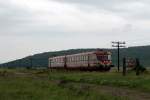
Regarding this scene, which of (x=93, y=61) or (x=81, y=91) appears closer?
(x=81, y=91)

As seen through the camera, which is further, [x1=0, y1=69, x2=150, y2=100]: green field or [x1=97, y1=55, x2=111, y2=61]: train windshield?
[x1=97, y1=55, x2=111, y2=61]: train windshield

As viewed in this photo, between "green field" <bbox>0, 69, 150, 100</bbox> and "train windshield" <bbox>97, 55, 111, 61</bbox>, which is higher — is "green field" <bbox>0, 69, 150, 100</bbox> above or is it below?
below

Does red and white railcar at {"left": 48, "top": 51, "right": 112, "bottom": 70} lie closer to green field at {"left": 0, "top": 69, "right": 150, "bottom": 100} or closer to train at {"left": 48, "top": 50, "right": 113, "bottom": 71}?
train at {"left": 48, "top": 50, "right": 113, "bottom": 71}

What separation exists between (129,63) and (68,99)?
2900 centimetres

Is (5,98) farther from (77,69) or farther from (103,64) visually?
(77,69)

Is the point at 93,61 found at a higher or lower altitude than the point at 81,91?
higher

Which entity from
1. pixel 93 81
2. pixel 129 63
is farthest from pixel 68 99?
pixel 129 63

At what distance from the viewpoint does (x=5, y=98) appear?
2073 centimetres

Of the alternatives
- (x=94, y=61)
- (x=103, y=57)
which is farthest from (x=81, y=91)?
(x=103, y=57)

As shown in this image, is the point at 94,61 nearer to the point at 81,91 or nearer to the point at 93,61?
the point at 93,61

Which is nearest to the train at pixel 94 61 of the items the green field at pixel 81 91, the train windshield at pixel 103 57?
the train windshield at pixel 103 57

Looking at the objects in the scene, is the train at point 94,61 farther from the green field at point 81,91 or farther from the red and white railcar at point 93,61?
the green field at point 81,91

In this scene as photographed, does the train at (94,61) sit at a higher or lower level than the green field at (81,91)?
higher

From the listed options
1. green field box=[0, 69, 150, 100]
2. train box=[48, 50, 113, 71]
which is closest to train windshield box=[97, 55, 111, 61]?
train box=[48, 50, 113, 71]
